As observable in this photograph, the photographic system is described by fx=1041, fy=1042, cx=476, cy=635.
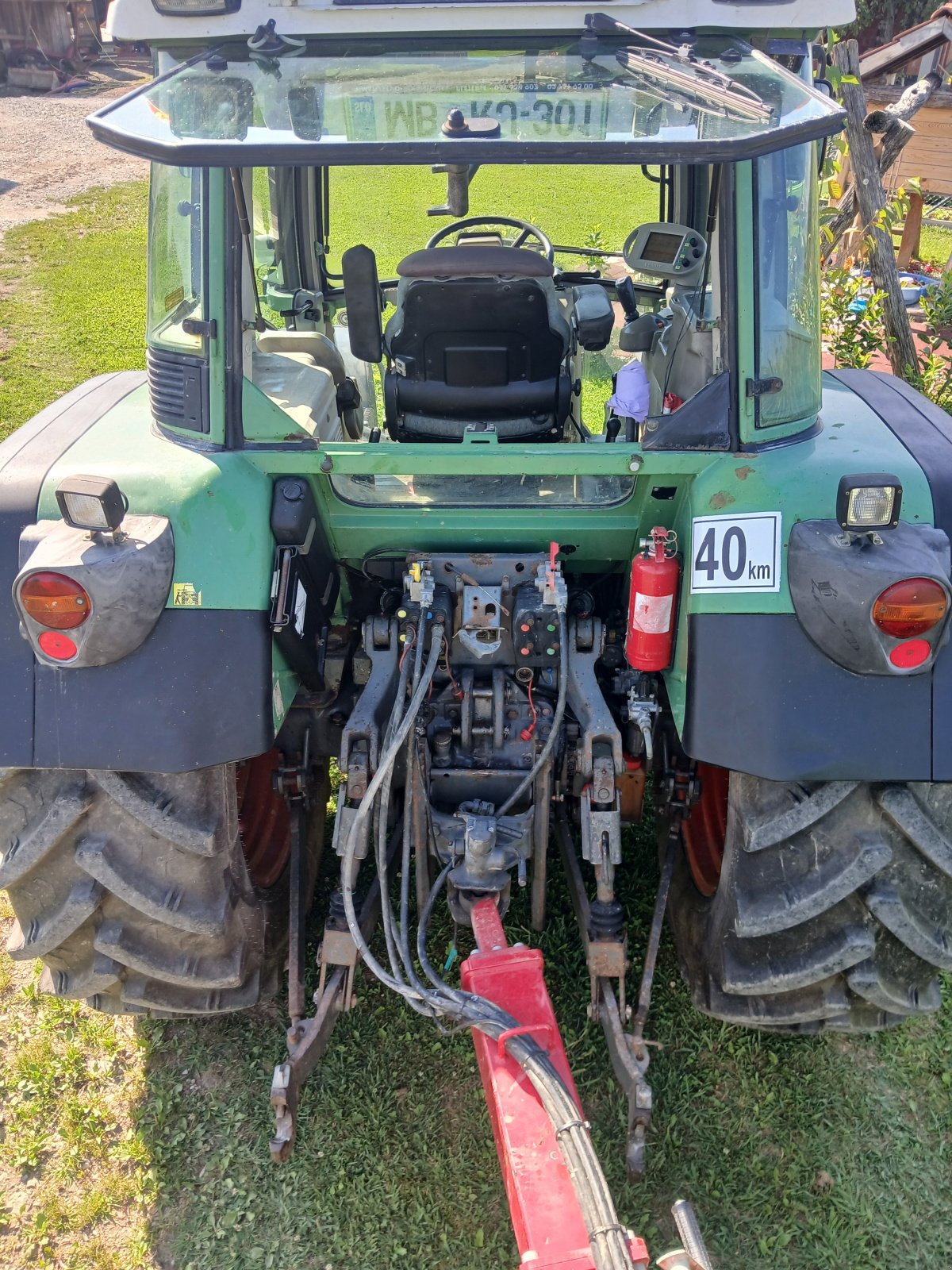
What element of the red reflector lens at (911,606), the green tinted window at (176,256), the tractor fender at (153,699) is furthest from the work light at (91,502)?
the red reflector lens at (911,606)

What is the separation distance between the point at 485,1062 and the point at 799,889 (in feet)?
2.73

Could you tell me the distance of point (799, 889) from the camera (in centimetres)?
246

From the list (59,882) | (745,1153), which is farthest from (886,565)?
(59,882)

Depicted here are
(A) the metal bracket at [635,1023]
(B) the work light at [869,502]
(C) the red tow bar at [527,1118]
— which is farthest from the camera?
(A) the metal bracket at [635,1023]

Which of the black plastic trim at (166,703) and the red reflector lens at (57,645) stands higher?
the red reflector lens at (57,645)

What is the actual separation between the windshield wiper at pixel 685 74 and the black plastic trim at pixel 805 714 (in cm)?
104

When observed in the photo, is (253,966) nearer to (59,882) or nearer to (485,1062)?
(59,882)

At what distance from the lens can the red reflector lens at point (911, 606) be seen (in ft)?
7.12

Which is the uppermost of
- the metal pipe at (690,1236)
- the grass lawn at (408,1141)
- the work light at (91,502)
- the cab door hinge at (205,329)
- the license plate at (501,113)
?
the license plate at (501,113)

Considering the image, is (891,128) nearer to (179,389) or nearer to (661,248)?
(661,248)

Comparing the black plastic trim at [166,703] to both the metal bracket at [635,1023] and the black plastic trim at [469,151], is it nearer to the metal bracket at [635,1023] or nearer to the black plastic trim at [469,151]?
the black plastic trim at [469,151]

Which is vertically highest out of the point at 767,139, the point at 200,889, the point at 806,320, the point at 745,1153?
the point at 767,139

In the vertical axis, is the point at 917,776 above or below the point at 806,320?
below

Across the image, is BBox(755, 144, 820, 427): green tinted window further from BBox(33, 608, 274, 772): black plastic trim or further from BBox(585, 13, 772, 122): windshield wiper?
BBox(33, 608, 274, 772): black plastic trim
